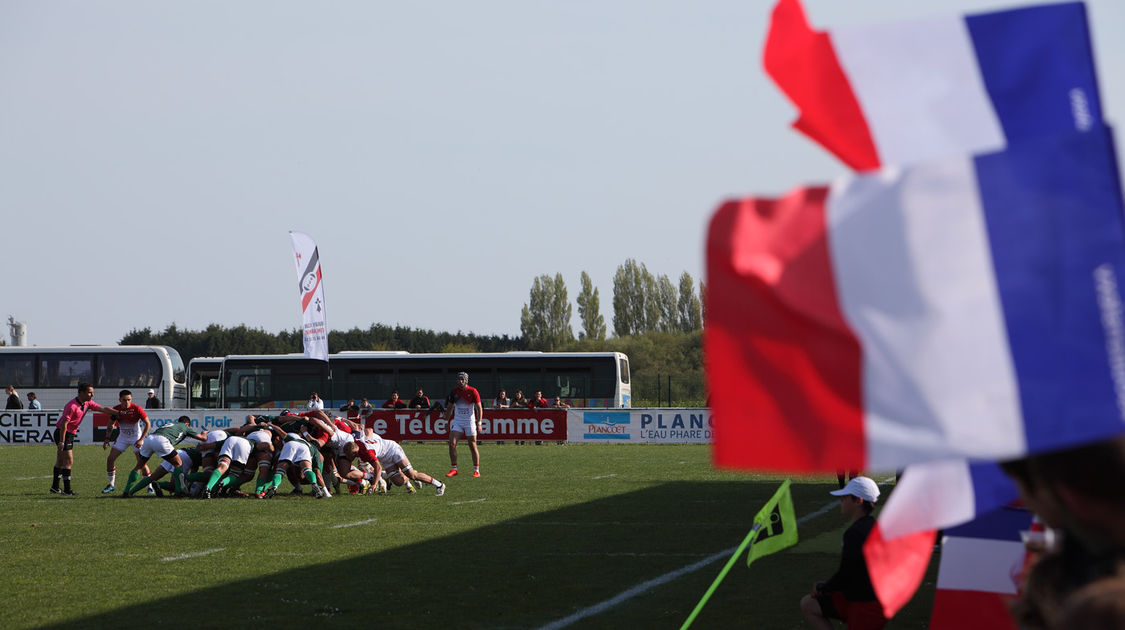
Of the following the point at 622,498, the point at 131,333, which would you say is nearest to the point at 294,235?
the point at 622,498

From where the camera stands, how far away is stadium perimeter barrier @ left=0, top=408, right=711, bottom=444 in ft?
122

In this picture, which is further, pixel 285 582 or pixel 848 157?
pixel 285 582

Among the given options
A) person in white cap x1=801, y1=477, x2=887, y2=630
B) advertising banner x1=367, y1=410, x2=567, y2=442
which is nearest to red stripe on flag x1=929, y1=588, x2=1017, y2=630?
person in white cap x1=801, y1=477, x2=887, y2=630

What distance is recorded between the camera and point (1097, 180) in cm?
216

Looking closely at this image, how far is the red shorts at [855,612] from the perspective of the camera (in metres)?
6.84

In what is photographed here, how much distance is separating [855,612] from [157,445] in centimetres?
1382

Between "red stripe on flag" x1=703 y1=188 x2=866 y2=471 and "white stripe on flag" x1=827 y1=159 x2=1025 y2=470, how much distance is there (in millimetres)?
34

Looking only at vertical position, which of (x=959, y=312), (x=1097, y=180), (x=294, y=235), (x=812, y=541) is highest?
(x=294, y=235)

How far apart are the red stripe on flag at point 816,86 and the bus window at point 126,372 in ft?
152

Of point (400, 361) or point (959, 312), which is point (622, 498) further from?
point (400, 361)

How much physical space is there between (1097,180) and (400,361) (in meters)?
45.6

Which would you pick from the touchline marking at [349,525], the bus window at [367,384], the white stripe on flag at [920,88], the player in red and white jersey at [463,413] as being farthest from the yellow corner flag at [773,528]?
the bus window at [367,384]

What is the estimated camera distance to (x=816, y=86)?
2680 mm

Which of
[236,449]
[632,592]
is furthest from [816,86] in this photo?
[236,449]
